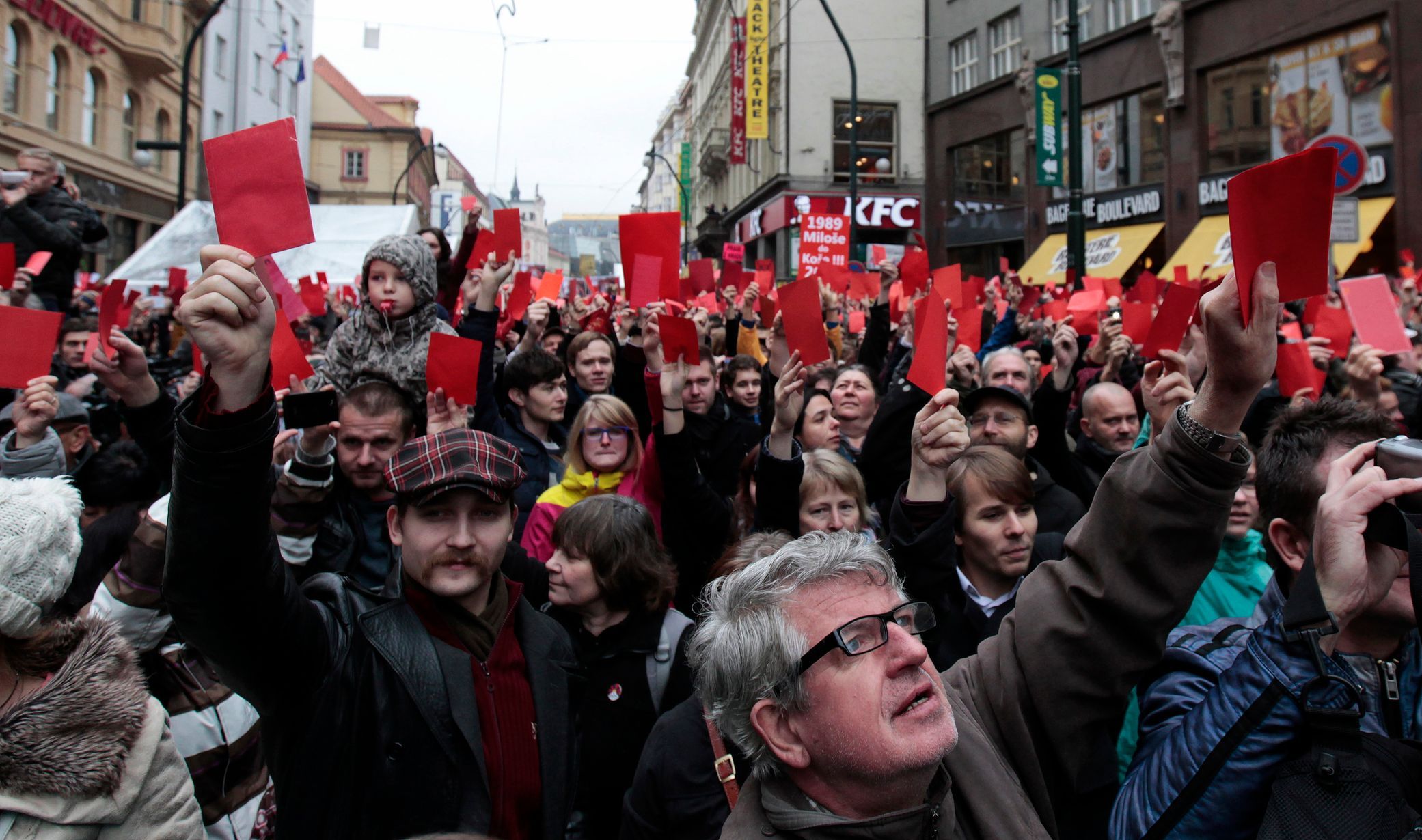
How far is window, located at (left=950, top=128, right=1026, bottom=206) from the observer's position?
25.3 meters

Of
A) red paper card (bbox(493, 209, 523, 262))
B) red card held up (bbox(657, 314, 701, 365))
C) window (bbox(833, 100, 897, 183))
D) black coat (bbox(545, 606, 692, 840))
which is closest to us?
black coat (bbox(545, 606, 692, 840))

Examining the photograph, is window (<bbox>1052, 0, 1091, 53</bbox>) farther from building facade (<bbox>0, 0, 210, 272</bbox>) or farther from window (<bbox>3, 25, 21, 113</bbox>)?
window (<bbox>3, 25, 21, 113</bbox>)

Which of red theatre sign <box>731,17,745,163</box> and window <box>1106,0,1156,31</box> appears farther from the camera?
red theatre sign <box>731,17,745,163</box>

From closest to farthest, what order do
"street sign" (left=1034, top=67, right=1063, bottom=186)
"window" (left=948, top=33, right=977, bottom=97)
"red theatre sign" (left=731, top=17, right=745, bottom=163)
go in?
"street sign" (left=1034, top=67, right=1063, bottom=186) → "window" (left=948, top=33, right=977, bottom=97) → "red theatre sign" (left=731, top=17, right=745, bottom=163)

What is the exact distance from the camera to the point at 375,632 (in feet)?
6.75

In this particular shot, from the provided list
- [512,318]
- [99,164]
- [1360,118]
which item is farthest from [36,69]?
[1360,118]

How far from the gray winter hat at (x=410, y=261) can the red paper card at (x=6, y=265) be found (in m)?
1.88

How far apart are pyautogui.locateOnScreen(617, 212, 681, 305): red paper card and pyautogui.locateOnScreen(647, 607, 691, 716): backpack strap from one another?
2210 millimetres

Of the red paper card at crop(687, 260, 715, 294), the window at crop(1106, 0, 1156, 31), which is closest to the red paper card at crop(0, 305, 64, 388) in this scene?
the red paper card at crop(687, 260, 715, 294)

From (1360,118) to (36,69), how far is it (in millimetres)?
25614

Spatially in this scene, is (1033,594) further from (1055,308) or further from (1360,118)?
(1360,118)

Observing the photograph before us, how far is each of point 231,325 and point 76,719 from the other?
756mm

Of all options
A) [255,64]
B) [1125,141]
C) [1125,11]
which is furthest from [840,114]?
[255,64]

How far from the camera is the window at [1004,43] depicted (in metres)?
24.8
